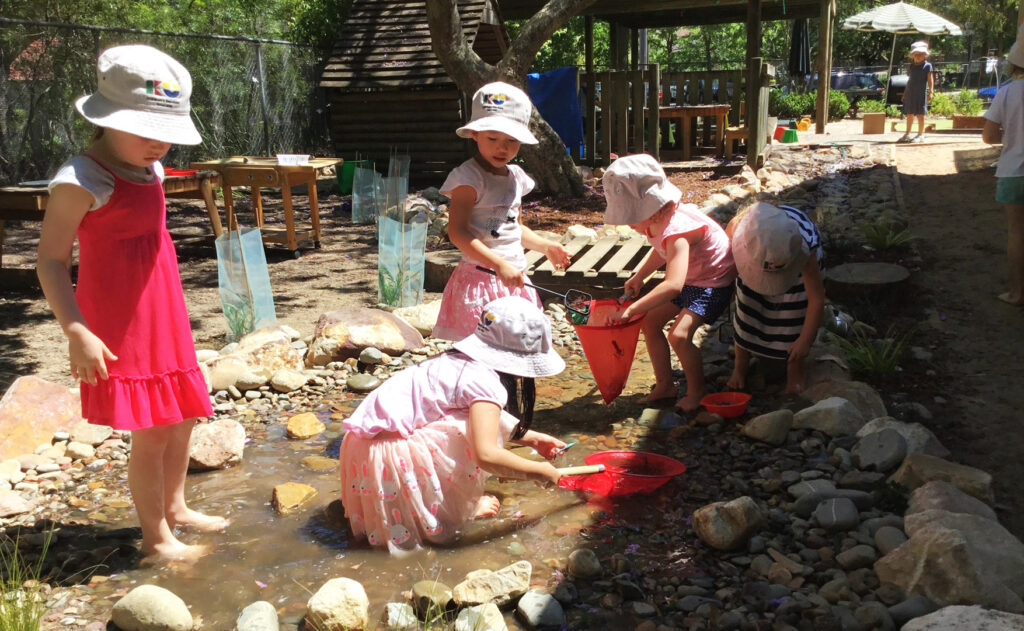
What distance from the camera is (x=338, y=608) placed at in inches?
92.0

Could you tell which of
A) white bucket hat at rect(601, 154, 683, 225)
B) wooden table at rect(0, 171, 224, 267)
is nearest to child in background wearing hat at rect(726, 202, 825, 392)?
white bucket hat at rect(601, 154, 683, 225)

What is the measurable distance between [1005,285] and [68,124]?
32.9 feet

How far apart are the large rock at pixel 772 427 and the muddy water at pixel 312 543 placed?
1.63ft

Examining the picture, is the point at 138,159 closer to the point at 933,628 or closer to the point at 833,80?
the point at 933,628

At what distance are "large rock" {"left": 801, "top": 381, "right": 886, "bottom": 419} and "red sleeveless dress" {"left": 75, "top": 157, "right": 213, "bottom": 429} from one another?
2673mm

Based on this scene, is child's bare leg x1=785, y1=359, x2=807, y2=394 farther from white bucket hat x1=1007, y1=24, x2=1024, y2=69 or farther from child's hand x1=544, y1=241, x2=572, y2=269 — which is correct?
white bucket hat x1=1007, y1=24, x2=1024, y2=69

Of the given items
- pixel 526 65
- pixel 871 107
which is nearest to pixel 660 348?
pixel 526 65

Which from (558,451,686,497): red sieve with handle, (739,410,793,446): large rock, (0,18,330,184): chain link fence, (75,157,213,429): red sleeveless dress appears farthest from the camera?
(0,18,330,184): chain link fence

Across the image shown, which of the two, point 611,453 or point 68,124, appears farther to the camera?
point 68,124

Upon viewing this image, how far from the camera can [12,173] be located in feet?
31.8

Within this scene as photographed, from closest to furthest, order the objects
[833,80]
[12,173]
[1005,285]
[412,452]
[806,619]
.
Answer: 1. [806,619]
2. [412,452]
3. [1005,285]
4. [12,173]
5. [833,80]

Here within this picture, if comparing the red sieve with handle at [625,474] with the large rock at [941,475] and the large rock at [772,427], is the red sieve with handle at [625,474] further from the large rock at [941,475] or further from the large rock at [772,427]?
the large rock at [941,475]

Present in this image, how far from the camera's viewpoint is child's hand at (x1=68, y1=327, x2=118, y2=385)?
7.81 feet

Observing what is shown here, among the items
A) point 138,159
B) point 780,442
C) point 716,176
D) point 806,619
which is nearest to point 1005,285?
point 780,442
